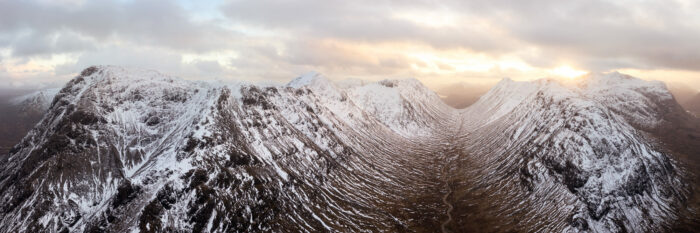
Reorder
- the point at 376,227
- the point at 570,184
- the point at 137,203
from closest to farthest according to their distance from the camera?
the point at 137,203, the point at 376,227, the point at 570,184

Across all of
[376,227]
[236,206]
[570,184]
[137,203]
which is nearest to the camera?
[137,203]

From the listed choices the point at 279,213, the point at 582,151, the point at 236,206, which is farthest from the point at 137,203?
the point at 582,151

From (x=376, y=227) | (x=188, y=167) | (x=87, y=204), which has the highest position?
(x=188, y=167)

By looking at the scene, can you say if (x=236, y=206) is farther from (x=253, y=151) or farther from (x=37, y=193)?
(x=37, y=193)

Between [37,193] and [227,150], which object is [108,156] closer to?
[37,193]

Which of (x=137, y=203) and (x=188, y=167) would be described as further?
(x=188, y=167)

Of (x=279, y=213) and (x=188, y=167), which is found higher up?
(x=188, y=167)

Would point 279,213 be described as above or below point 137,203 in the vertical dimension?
below

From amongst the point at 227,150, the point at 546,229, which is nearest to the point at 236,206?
the point at 227,150

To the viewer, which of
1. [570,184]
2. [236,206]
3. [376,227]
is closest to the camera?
[236,206]
